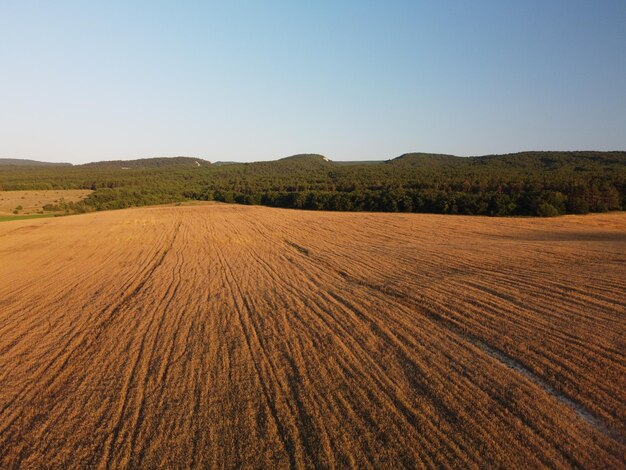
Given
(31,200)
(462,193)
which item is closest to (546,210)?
(462,193)

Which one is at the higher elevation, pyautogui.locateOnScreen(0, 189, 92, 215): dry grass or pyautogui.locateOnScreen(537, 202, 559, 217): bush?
pyautogui.locateOnScreen(0, 189, 92, 215): dry grass

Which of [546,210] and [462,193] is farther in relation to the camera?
[462,193]

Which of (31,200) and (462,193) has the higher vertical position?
(462,193)

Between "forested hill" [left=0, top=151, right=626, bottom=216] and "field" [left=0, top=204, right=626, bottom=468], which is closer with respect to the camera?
"field" [left=0, top=204, right=626, bottom=468]

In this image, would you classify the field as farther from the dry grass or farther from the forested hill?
the dry grass

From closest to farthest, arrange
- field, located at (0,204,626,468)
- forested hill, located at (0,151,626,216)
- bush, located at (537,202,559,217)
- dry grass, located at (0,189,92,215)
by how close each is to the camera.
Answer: field, located at (0,204,626,468)
bush, located at (537,202,559,217)
forested hill, located at (0,151,626,216)
dry grass, located at (0,189,92,215)

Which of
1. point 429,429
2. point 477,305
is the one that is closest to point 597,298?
point 477,305

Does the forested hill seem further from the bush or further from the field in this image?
the field

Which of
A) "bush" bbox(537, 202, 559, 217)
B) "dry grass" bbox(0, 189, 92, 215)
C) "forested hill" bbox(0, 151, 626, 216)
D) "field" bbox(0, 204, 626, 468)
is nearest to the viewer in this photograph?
"field" bbox(0, 204, 626, 468)

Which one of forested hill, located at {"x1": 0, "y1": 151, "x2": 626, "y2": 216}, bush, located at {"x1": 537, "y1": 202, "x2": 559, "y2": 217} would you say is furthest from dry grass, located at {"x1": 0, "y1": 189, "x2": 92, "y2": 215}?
bush, located at {"x1": 537, "y1": 202, "x2": 559, "y2": 217}

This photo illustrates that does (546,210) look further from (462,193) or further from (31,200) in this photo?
(31,200)
